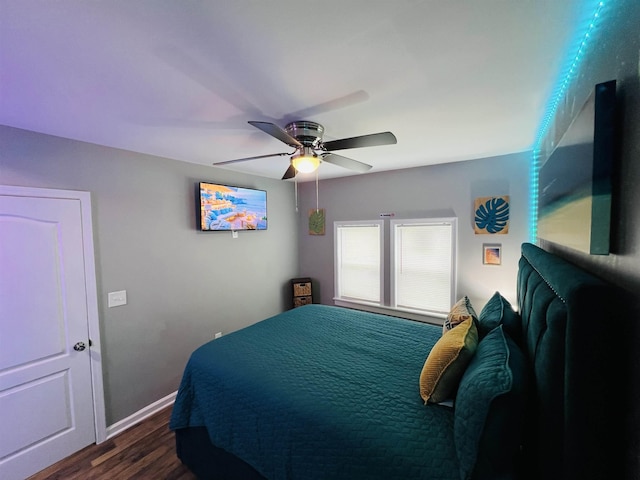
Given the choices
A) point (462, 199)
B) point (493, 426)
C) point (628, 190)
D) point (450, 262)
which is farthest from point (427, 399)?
point (462, 199)

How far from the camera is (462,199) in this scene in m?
3.12

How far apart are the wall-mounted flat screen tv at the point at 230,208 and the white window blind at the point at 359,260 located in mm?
1156

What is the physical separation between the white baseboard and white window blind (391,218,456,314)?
2.86 metres

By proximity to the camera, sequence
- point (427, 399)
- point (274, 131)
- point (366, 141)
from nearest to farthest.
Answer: point (427, 399)
point (274, 131)
point (366, 141)

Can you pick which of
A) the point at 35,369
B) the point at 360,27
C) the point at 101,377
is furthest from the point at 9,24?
the point at 101,377

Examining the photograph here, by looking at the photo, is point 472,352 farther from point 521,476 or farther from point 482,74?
point 482,74

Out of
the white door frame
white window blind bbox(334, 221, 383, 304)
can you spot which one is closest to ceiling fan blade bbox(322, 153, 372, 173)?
white window blind bbox(334, 221, 383, 304)

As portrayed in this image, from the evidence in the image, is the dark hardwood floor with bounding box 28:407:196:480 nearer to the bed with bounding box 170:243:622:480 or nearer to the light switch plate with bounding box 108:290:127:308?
the bed with bounding box 170:243:622:480

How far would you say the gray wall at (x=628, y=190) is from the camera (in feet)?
2.24

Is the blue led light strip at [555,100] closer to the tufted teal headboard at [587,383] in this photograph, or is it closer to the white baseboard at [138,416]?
the tufted teal headboard at [587,383]

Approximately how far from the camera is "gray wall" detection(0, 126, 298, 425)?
2199 mm

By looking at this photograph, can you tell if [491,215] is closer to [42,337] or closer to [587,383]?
[587,383]

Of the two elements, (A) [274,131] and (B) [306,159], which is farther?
(B) [306,159]

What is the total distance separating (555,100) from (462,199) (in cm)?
156
